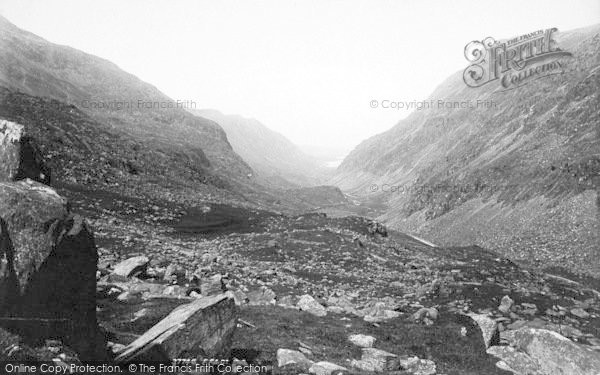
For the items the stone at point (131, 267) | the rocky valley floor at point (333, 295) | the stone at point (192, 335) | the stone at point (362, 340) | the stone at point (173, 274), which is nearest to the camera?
the stone at point (192, 335)

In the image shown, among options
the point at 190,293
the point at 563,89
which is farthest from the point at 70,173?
the point at 563,89

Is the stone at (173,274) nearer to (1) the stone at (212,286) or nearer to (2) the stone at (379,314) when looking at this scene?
(1) the stone at (212,286)

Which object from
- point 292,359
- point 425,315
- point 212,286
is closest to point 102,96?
point 212,286

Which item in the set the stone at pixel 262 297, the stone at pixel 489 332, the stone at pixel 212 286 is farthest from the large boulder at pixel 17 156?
the stone at pixel 489 332

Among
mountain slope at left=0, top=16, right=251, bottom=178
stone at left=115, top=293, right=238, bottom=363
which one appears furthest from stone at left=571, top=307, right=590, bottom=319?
mountain slope at left=0, top=16, right=251, bottom=178

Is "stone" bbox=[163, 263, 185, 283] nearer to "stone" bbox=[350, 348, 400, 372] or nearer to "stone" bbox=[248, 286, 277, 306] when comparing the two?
"stone" bbox=[248, 286, 277, 306]

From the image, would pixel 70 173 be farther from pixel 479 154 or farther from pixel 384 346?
pixel 479 154
